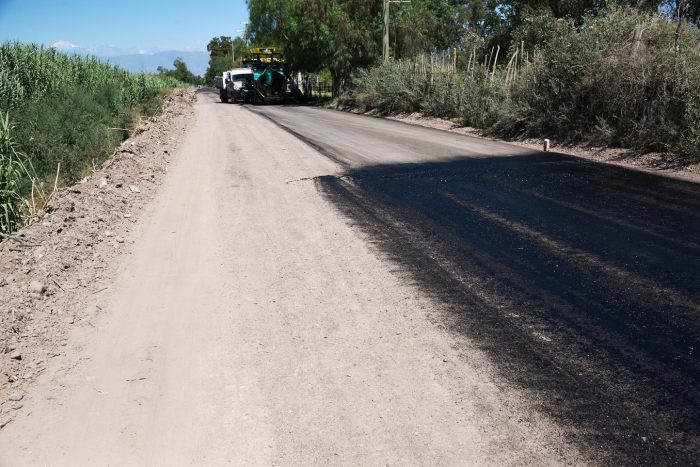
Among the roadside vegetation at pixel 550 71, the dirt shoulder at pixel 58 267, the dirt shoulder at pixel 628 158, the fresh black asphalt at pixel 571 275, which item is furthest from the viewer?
the roadside vegetation at pixel 550 71

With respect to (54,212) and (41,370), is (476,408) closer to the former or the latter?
(41,370)

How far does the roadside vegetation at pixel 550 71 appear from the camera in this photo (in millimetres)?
13078

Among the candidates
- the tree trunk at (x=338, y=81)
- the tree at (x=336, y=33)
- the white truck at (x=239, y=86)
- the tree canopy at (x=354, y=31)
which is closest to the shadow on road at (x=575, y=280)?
the tree canopy at (x=354, y=31)

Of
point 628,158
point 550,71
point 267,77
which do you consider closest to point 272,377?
point 628,158

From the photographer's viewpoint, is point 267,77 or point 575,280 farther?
point 267,77

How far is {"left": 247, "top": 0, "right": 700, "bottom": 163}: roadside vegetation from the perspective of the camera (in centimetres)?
1308

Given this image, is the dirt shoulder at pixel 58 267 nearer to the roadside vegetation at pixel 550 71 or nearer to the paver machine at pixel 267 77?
the roadside vegetation at pixel 550 71

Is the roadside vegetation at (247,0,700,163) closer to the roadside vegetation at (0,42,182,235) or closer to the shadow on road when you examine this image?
the shadow on road

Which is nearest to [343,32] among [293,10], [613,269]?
[293,10]

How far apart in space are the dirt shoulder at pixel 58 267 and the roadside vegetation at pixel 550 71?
34.2 ft

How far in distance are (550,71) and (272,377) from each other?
1461 centimetres

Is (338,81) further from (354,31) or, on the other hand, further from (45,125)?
(45,125)

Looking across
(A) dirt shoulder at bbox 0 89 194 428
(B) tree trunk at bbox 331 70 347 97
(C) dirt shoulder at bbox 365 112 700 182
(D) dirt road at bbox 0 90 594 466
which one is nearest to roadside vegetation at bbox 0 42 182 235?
(A) dirt shoulder at bbox 0 89 194 428

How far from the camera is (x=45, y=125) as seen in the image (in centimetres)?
1423
